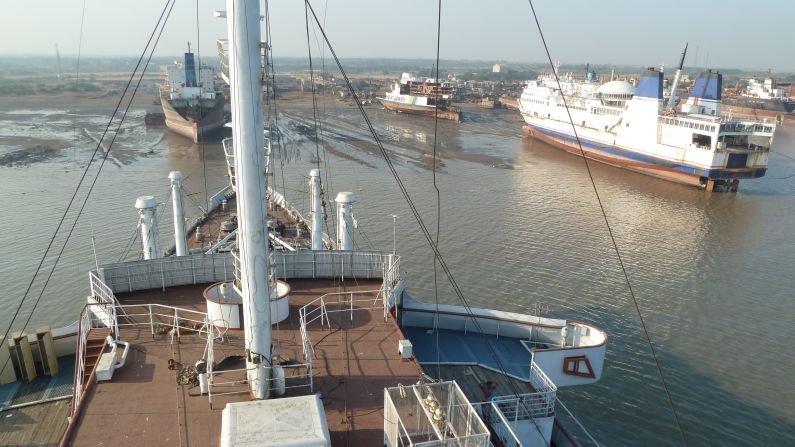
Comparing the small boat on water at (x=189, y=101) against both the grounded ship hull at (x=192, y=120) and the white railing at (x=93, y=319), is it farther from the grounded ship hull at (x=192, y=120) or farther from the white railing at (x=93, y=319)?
the white railing at (x=93, y=319)

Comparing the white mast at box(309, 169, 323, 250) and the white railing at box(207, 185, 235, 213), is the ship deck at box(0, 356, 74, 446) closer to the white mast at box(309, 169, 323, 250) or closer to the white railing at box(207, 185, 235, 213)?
the white mast at box(309, 169, 323, 250)

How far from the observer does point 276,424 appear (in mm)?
7223

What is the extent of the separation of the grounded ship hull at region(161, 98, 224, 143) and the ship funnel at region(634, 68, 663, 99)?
45365 millimetres

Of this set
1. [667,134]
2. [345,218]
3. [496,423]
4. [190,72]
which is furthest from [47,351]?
[190,72]

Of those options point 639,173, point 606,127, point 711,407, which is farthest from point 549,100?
point 711,407

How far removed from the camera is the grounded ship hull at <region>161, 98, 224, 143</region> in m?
60.0

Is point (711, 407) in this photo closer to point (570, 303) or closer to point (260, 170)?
point (570, 303)

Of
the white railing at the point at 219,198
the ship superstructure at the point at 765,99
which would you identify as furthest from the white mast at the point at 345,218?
the ship superstructure at the point at 765,99

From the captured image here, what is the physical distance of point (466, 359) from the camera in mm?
13469

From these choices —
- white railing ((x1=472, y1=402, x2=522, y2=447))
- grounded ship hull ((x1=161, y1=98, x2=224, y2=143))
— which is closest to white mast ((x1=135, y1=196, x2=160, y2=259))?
white railing ((x1=472, y1=402, x2=522, y2=447))

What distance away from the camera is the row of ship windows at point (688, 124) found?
1751 inches

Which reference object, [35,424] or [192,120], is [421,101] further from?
[35,424]

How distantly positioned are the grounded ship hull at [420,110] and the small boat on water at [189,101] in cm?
3069

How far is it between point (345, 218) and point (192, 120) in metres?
50.6
